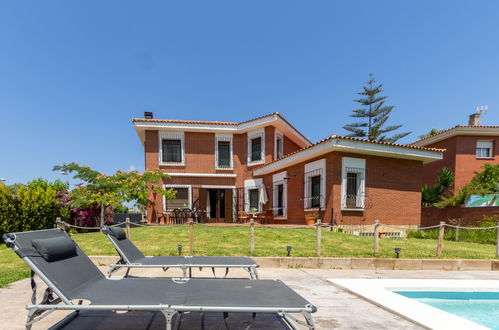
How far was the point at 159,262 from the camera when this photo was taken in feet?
14.3

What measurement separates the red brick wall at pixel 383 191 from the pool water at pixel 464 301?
6.54 meters

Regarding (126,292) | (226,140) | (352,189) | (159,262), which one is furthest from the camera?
(226,140)

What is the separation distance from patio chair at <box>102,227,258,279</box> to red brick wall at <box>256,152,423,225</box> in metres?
8.00

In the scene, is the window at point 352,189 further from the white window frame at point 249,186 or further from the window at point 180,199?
the window at point 180,199

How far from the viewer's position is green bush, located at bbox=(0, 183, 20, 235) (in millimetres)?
10250

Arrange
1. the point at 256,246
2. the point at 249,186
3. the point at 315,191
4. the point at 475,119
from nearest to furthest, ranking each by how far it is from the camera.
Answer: the point at 256,246 < the point at 315,191 < the point at 249,186 < the point at 475,119

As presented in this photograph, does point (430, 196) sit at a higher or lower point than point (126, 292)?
lower

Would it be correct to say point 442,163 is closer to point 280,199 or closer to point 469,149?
point 469,149

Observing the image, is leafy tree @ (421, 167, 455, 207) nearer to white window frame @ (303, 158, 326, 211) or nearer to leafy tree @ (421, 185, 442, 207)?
leafy tree @ (421, 185, 442, 207)

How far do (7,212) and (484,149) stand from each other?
29360mm

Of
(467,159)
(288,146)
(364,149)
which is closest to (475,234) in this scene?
(364,149)

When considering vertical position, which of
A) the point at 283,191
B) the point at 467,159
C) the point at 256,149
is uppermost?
the point at 256,149

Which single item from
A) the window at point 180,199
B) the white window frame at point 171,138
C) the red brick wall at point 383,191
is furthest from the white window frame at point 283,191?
the white window frame at point 171,138

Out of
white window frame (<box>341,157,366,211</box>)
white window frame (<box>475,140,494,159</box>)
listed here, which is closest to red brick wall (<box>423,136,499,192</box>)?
white window frame (<box>475,140,494,159</box>)
